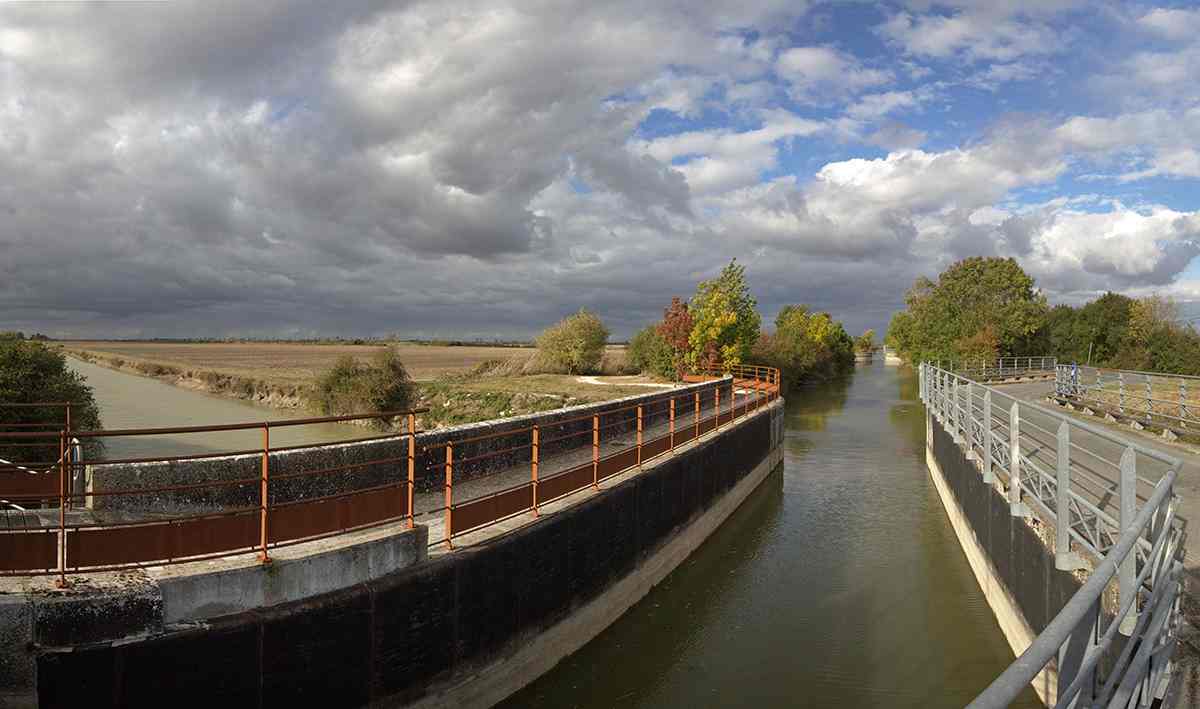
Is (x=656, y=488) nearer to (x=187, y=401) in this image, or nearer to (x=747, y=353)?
(x=747, y=353)

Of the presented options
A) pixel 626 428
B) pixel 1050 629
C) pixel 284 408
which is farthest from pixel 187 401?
pixel 1050 629

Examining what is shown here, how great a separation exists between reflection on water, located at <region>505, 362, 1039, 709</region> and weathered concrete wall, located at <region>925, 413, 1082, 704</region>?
338 millimetres

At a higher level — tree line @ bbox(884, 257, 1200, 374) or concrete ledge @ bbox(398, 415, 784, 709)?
tree line @ bbox(884, 257, 1200, 374)

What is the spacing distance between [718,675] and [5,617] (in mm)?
6278

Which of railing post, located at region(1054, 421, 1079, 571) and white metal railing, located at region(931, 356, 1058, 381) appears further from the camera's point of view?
white metal railing, located at region(931, 356, 1058, 381)

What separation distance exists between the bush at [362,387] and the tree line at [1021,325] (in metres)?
36.6

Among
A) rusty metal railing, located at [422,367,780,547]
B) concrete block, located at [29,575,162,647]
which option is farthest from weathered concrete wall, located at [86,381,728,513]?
concrete block, located at [29,575,162,647]

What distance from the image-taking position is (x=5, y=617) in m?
4.20

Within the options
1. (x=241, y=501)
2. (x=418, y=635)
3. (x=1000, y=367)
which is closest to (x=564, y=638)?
(x=418, y=635)

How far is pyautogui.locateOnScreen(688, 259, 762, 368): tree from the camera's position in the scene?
37.1 metres

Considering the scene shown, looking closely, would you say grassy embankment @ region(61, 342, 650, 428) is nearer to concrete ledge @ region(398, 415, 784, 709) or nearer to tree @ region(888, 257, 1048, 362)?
concrete ledge @ region(398, 415, 784, 709)

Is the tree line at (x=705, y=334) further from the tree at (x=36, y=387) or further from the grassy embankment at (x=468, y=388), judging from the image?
the tree at (x=36, y=387)

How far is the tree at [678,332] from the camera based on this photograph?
123ft

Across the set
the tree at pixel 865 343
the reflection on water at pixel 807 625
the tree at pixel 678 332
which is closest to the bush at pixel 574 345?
the tree at pixel 678 332
